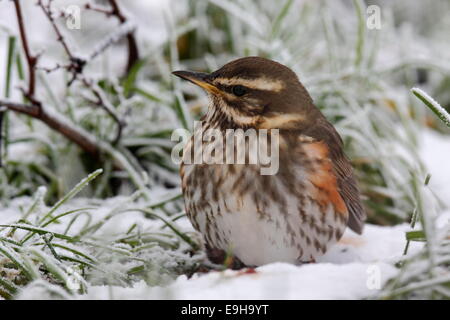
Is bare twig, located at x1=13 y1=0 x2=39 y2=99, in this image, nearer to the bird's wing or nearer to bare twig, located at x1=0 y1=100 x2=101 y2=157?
bare twig, located at x1=0 y1=100 x2=101 y2=157

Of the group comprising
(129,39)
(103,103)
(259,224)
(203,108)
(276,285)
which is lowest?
(276,285)

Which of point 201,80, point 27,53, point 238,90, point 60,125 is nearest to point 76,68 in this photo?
point 27,53

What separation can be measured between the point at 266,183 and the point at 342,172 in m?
0.51

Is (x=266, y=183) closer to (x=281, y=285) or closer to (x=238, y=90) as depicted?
(x=238, y=90)

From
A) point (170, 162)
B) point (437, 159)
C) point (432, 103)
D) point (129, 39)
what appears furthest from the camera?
point (437, 159)

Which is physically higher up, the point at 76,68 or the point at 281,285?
the point at 76,68

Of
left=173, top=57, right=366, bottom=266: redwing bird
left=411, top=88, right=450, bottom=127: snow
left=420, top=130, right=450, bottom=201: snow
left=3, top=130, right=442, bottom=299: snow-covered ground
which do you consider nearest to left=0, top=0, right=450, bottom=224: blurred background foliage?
left=420, top=130, right=450, bottom=201: snow

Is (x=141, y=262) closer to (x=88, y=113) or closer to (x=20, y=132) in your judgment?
(x=88, y=113)

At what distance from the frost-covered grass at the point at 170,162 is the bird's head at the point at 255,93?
548 mm

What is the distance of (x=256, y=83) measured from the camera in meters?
2.60

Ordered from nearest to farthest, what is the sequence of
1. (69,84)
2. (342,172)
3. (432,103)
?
(432,103) → (342,172) → (69,84)

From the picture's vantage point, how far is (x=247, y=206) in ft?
8.07

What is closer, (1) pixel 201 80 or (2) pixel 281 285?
(2) pixel 281 285

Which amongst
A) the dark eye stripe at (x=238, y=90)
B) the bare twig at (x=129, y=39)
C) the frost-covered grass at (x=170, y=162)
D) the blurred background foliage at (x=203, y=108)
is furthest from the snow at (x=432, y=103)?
the bare twig at (x=129, y=39)
